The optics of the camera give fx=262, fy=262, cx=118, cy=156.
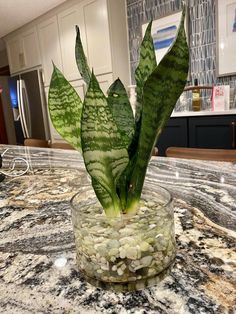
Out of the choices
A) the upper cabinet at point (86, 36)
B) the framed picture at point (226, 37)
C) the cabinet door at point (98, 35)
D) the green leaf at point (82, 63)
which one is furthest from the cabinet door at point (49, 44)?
the green leaf at point (82, 63)

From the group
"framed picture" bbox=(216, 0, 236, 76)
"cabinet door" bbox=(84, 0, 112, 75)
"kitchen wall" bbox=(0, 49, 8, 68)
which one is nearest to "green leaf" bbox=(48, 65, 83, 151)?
"framed picture" bbox=(216, 0, 236, 76)

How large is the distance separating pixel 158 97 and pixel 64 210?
0.46 metres

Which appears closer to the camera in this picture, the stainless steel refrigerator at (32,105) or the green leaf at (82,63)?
the green leaf at (82,63)

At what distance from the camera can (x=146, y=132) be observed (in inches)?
11.8

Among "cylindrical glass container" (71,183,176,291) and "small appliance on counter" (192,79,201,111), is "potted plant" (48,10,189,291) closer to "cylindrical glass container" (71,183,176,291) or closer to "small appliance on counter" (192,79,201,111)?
"cylindrical glass container" (71,183,176,291)

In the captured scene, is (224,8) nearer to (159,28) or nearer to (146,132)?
(159,28)

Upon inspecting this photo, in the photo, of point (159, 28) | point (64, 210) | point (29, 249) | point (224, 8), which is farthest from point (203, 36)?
point (29, 249)

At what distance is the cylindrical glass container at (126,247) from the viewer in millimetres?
331

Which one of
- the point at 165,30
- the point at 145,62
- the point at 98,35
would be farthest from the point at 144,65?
the point at 98,35

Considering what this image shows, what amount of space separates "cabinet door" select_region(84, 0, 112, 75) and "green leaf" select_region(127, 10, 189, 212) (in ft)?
10.1

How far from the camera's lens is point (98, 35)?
320 centimetres

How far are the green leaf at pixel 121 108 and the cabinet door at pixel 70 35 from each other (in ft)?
10.9

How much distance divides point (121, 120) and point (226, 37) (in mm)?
2718

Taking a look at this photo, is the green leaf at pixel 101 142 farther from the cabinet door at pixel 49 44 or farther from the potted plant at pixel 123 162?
the cabinet door at pixel 49 44
